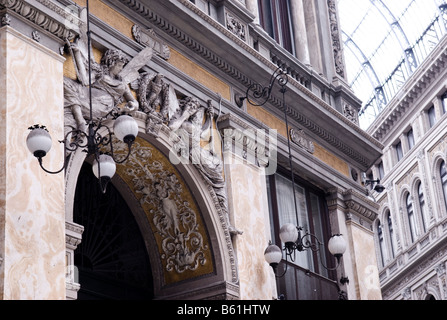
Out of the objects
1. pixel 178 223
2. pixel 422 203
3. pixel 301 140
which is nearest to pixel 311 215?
pixel 301 140

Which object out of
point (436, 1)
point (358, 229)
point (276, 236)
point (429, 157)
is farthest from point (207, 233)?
point (436, 1)

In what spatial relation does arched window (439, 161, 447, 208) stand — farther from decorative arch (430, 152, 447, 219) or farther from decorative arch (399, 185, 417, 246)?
decorative arch (399, 185, 417, 246)

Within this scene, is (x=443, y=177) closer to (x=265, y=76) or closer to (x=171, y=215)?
(x=265, y=76)

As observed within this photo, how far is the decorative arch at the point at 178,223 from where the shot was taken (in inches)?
480

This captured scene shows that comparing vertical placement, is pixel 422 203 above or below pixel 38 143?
above

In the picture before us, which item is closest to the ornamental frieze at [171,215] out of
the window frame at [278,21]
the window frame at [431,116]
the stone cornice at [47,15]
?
the stone cornice at [47,15]

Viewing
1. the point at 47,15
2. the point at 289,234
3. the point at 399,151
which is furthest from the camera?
the point at 399,151

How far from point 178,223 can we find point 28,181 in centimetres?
364

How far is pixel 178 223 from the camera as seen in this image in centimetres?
1259

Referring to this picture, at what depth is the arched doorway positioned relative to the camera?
474 inches

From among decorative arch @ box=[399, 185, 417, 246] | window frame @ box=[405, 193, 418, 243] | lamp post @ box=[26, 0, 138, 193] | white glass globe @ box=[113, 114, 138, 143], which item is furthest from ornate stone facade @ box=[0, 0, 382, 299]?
decorative arch @ box=[399, 185, 417, 246]

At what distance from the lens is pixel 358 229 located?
15914 millimetres

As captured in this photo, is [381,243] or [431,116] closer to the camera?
[431,116]
